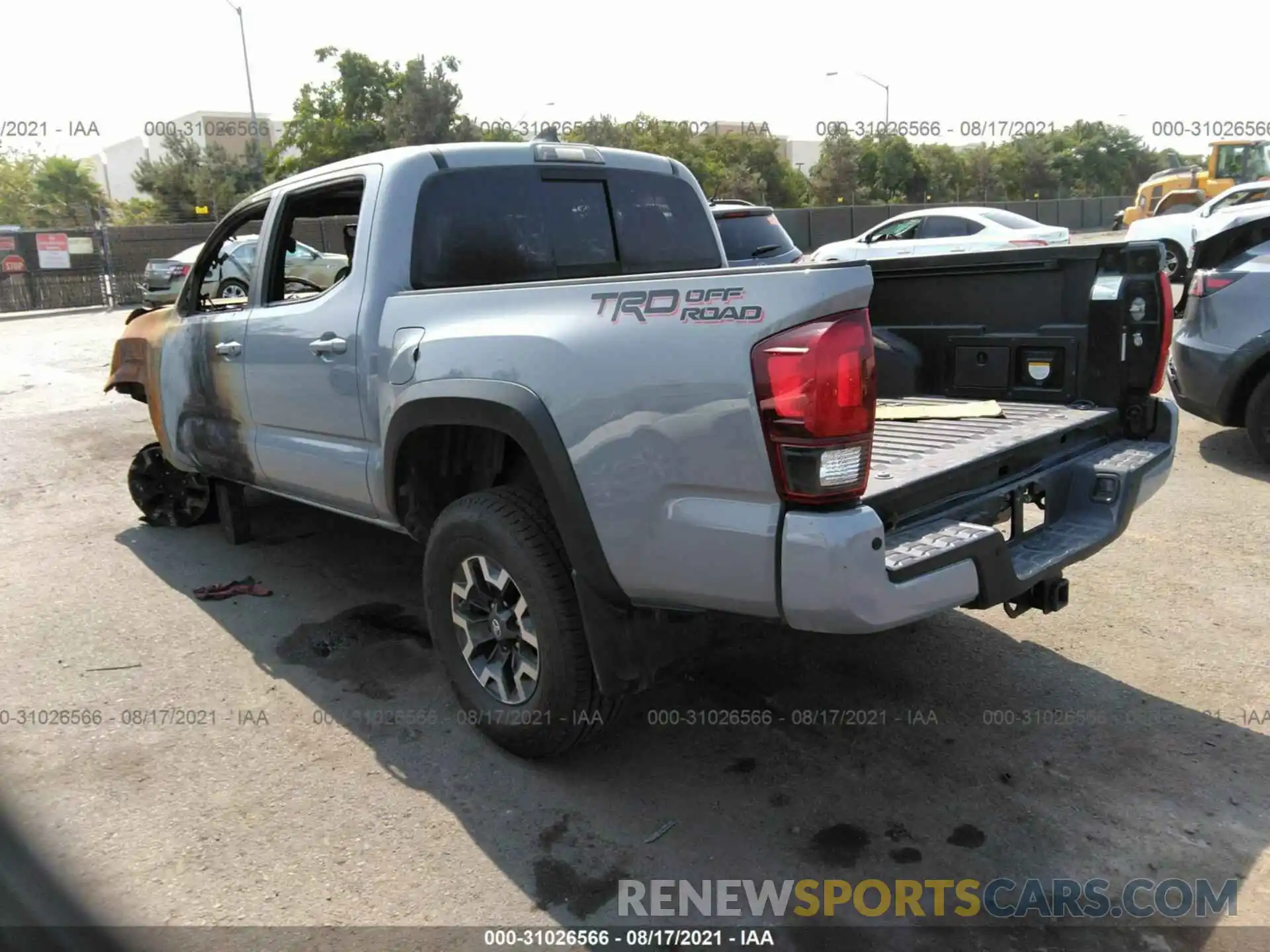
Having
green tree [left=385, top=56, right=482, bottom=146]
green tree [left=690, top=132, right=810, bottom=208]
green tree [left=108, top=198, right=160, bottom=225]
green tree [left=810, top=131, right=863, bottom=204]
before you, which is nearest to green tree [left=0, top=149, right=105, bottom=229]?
green tree [left=108, top=198, right=160, bottom=225]

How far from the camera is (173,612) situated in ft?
16.0

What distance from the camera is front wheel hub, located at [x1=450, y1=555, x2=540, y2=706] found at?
10.7 ft

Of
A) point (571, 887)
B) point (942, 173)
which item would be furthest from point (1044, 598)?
point (942, 173)

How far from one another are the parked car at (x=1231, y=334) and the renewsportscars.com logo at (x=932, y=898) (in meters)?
4.68

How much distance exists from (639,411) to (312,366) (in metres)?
1.96

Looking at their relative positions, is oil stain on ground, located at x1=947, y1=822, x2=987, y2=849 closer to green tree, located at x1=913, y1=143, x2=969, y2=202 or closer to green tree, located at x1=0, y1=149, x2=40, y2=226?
green tree, located at x1=913, y1=143, x2=969, y2=202

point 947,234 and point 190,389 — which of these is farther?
point 947,234

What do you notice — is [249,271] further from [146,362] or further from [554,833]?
[554,833]

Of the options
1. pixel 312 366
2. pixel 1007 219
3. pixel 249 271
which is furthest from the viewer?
pixel 1007 219

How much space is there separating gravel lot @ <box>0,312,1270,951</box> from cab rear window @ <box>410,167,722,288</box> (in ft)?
5.69

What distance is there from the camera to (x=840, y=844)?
2.92m

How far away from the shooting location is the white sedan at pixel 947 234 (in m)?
15.1

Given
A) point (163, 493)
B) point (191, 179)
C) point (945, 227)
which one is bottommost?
point (163, 493)

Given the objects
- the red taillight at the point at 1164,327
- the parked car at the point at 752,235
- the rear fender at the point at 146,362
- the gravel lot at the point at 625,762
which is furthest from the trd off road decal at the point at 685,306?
the parked car at the point at 752,235
